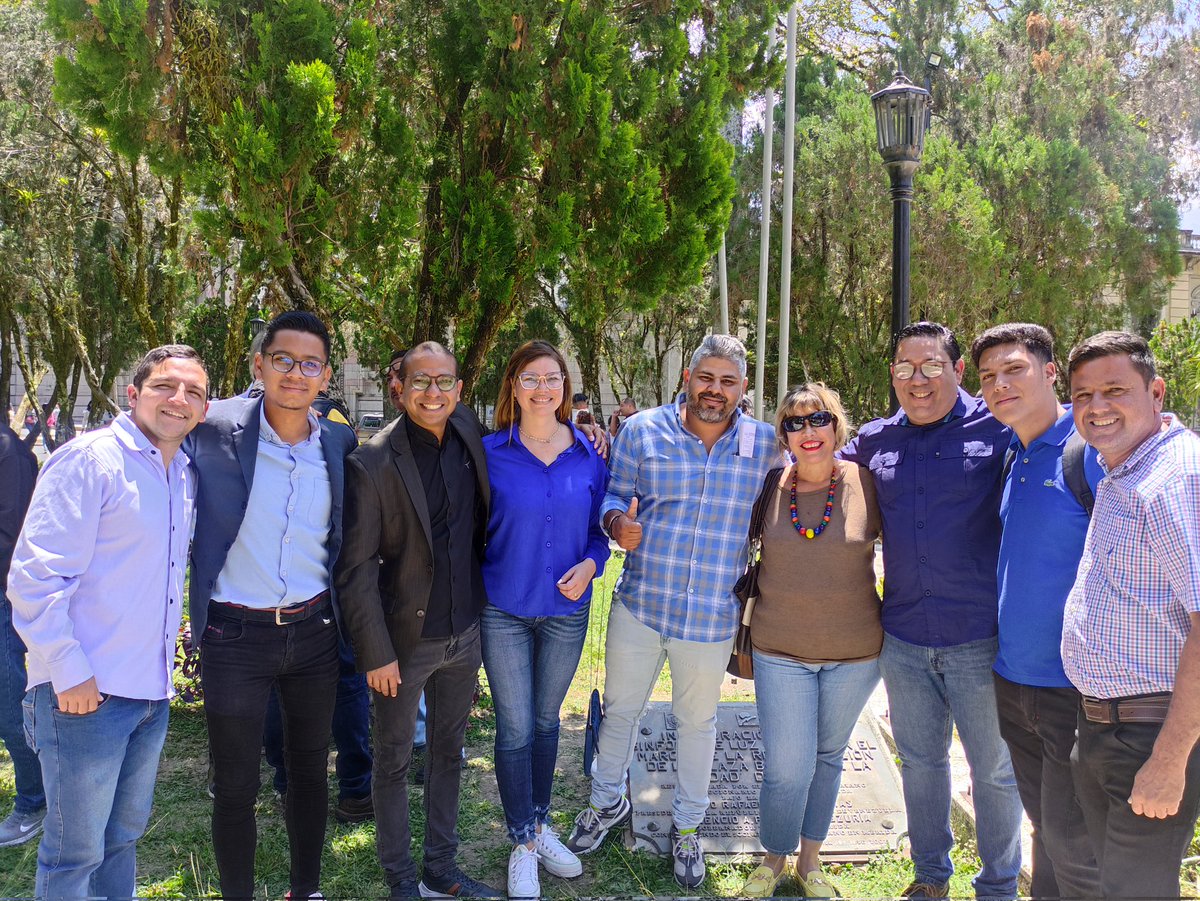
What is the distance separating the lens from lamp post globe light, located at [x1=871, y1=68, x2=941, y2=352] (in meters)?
5.83

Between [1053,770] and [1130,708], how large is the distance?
484 mm

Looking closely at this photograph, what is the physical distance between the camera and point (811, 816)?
3.32m

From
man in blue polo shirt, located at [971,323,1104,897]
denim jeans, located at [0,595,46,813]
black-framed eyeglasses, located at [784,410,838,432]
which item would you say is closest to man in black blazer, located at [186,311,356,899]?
denim jeans, located at [0,595,46,813]

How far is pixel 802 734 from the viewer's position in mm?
3188

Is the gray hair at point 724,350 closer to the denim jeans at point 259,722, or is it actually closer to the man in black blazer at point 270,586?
the man in black blazer at point 270,586

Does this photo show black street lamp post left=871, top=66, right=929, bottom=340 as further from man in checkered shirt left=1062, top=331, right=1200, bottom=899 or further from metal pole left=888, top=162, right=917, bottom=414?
man in checkered shirt left=1062, top=331, right=1200, bottom=899

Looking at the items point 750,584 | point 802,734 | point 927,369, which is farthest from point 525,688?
point 927,369

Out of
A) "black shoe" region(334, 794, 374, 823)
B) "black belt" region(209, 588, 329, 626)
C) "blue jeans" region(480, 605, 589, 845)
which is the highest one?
"black belt" region(209, 588, 329, 626)

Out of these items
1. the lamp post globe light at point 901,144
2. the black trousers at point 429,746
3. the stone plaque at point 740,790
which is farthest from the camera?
the lamp post globe light at point 901,144

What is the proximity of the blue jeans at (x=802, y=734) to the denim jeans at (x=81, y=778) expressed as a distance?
2.14 meters

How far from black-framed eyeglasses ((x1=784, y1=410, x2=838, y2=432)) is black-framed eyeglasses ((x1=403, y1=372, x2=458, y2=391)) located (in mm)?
1309

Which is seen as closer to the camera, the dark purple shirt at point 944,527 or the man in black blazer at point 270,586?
the man in black blazer at point 270,586

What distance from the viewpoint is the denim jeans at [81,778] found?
2.36 metres

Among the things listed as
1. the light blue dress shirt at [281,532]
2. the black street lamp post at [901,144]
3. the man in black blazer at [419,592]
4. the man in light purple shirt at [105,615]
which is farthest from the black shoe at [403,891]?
the black street lamp post at [901,144]
